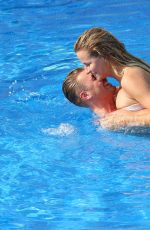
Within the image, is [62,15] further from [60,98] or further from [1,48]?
[60,98]

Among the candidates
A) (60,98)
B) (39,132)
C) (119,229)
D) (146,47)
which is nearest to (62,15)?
(146,47)

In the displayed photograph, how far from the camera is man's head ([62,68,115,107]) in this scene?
16.4 ft

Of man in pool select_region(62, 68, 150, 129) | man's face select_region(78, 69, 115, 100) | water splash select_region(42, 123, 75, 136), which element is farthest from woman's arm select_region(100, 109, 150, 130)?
water splash select_region(42, 123, 75, 136)

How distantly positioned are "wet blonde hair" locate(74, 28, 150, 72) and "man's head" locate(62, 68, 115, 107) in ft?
0.70

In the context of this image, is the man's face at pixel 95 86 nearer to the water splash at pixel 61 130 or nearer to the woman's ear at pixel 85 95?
the woman's ear at pixel 85 95

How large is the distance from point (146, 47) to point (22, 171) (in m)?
2.59

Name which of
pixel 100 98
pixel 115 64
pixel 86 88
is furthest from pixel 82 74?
pixel 115 64

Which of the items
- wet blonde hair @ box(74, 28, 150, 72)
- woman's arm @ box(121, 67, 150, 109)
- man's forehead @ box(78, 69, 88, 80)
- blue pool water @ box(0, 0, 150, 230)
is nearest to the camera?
blue pool water @ box(0, 0, 150, 230)

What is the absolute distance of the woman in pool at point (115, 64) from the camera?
15.4ft

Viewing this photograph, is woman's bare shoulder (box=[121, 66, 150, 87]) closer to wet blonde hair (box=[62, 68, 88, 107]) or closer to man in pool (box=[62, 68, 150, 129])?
man in pool (box=[62, 68, 150, 129])

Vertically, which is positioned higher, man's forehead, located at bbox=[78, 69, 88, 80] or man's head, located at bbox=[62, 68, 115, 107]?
man's forehead, located at bbox=[78, 69, 88, 80]

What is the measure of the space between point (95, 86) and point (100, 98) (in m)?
0.10

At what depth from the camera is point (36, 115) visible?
556 cm

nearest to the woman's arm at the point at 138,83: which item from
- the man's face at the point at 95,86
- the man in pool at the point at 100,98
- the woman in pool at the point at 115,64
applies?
the woman in pool at the point at 115,64
